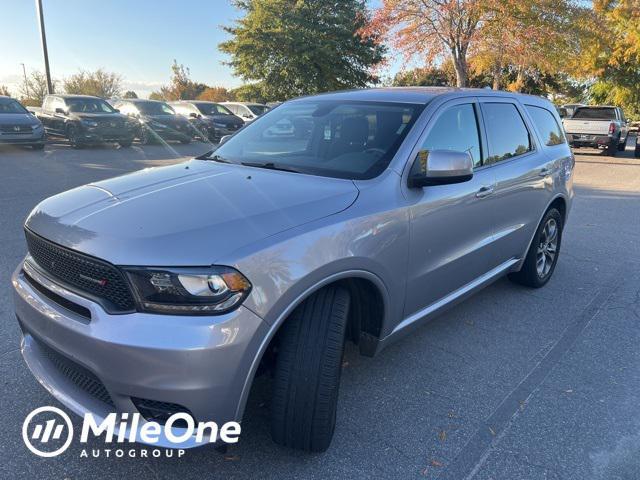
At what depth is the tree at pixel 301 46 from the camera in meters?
28.7

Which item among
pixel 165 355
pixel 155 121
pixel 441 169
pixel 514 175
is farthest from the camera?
pixel 155 121

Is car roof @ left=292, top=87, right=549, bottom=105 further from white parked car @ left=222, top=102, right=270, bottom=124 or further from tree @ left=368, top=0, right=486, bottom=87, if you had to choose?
white parked car @ left=222, top=102, right=270, bottom=124

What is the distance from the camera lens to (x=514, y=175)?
3.90 m

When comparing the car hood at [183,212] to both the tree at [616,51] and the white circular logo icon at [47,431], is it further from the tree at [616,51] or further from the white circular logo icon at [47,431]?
the tree at [616,51]

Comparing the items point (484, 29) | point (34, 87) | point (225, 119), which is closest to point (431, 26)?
point (484, 29)

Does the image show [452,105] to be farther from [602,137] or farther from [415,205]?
[602,137]

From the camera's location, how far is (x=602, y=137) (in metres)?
17.3

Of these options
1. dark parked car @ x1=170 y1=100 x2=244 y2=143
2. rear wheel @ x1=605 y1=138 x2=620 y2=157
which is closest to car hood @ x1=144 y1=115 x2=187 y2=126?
dark parked car @ x1=170 y1=100 x2=244 y2=143

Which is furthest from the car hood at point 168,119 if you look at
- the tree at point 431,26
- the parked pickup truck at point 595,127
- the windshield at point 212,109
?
the parked pickup truck at point 595,127

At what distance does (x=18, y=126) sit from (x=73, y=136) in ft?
6.17

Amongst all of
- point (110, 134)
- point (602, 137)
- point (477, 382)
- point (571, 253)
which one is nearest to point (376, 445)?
point (477, 382)

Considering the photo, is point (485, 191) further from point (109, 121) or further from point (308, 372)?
point (109, 121)

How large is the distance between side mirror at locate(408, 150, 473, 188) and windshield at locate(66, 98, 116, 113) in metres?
16.5

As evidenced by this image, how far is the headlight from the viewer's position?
1957 mm
